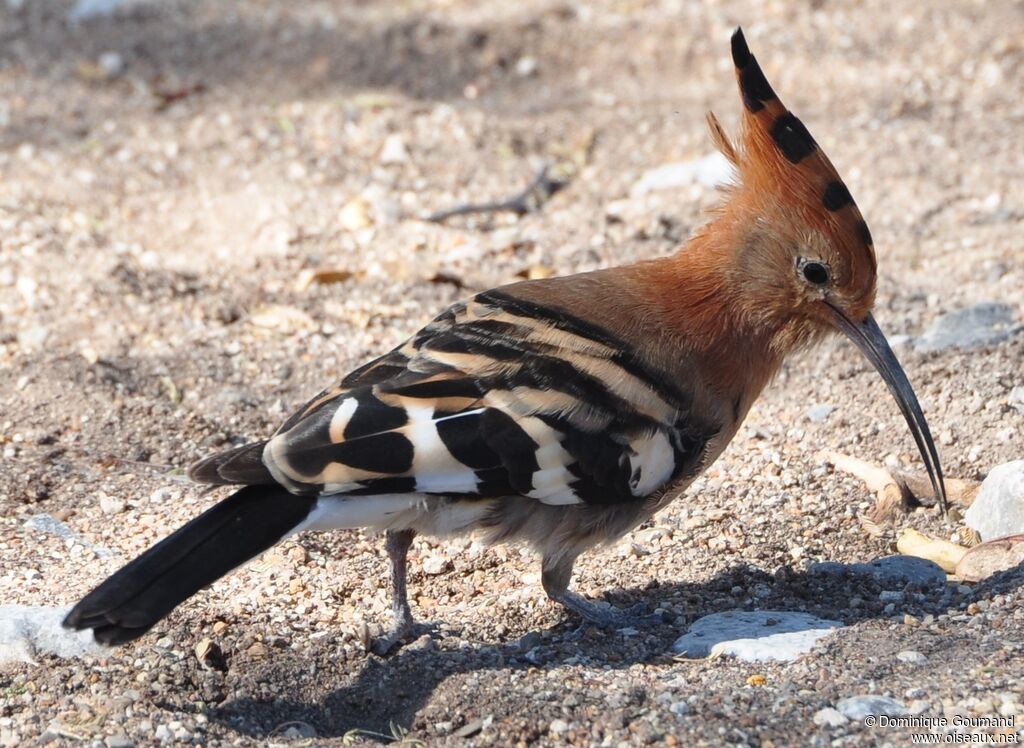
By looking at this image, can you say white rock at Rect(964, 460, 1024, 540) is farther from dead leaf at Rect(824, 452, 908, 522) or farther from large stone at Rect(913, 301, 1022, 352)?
large stone at Rect(913, 301, 1022, 352)

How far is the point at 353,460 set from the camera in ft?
10.1

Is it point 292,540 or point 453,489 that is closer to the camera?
point 453,489

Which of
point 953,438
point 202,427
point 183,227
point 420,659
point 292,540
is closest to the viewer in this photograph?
point 420,659

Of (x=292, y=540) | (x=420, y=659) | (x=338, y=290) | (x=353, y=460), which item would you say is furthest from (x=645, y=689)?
(x=338, y=290)

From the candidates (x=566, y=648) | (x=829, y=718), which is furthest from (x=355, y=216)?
(x=829, y=718)

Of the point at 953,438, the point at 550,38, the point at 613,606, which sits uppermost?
the point at 550,38

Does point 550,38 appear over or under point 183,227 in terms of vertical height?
over

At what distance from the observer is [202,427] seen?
4480 millimetres

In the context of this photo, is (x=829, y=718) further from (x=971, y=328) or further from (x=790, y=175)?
(x=971, y=328)

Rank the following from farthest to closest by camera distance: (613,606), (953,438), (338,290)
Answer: (338,290) → (953,438) → (613,606)

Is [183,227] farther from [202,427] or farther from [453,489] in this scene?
[453,489]

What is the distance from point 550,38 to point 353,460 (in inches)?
198

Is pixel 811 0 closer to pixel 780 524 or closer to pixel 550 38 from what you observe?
pixel 550 38

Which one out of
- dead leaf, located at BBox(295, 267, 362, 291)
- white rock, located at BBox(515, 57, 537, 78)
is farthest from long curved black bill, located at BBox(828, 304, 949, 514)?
white rock, located at BBox(515, 57, 537, 78)
